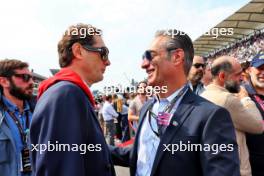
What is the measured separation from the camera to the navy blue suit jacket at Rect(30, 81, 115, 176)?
6.24 feet

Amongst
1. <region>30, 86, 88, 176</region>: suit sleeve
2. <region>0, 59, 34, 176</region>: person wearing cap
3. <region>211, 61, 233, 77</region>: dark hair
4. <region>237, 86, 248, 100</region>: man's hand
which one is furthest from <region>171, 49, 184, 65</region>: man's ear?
<region>0, 59, 34, 176</region>: person wearing cap

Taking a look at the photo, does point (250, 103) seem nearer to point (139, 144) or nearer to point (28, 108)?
point (139, 144)

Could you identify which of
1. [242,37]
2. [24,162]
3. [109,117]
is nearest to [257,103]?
[24,162]

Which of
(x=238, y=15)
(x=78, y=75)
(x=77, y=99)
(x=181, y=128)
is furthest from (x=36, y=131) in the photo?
(x=238, y=15)

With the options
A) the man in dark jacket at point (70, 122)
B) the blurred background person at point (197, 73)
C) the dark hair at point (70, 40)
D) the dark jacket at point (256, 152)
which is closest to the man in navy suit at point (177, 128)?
the man in dark jacket at point (70, 122)

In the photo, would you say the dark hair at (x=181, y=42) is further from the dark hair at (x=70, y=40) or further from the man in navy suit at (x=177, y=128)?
the dark hair at (x=70, y=40)

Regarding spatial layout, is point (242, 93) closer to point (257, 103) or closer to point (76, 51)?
point (257, 103)

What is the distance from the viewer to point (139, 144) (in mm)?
2334

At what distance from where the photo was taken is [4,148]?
11.3 ft

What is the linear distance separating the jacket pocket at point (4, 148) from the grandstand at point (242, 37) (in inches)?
487

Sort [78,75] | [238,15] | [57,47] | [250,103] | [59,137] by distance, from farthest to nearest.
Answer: [238,15], [250,103], [57,47], [78,75], [59,137]

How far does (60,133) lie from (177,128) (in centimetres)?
72

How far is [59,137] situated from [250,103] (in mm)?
1957

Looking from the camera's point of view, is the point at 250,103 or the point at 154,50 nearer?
the point at 154,50
